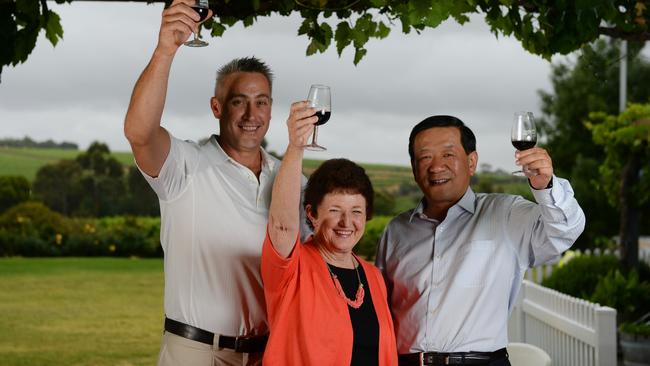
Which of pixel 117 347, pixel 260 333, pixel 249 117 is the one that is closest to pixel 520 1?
pixel 249 117

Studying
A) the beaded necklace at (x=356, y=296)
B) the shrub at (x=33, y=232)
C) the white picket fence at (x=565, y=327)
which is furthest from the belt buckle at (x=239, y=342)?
the shrub at (x=33, y=232)

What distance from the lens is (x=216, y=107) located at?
2.81 meters

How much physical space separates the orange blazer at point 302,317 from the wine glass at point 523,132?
0.67 meters

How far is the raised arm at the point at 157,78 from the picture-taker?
2311 millimetres

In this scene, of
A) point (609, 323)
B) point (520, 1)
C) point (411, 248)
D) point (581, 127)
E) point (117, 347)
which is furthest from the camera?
point (581, 127)

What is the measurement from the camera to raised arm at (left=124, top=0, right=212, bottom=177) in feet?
7.58

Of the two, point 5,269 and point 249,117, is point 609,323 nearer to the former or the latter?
point 249,117

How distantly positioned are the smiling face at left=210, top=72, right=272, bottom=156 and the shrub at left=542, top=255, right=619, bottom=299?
5739 mm

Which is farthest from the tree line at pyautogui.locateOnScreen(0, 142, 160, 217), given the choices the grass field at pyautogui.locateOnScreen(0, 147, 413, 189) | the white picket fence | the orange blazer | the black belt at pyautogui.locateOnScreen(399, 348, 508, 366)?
the orange blazer

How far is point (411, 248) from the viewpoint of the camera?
9.45ft

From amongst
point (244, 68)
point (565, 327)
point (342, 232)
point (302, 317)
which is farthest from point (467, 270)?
point (565, 327)

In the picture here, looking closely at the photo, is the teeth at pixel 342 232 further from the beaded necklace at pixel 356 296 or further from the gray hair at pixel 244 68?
the gray hair at pixel 244 68

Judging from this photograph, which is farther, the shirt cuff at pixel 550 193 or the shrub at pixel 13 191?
the shrub at pixel 13 191

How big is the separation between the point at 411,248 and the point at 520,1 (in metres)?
1.71
